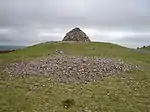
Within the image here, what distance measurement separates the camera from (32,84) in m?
25.1

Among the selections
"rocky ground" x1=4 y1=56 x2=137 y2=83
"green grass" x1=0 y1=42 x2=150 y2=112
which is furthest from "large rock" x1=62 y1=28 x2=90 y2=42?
Result: "green grass" x1=0 y1=42 x2=150 y2=112

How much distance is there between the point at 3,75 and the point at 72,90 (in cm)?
980

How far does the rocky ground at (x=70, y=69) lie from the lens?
28.1 meters

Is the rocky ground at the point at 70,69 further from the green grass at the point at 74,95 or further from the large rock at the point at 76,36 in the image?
the large rock at the point at 76,36

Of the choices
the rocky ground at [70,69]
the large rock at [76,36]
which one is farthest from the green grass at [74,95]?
the large rock at [76,36]

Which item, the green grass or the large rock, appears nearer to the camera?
the green grass

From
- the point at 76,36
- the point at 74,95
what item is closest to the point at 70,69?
the point at 74,95

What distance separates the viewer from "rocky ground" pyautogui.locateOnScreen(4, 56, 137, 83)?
92.1 ft

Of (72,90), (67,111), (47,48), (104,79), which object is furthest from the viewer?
(47,48)

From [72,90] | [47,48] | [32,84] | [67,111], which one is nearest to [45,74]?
[32,84]

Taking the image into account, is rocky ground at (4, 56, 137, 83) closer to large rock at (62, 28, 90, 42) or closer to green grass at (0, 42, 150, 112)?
green grass at (0, 42, 150, 112)

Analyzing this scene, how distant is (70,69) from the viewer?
30.7m

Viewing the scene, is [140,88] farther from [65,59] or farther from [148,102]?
[65,59]

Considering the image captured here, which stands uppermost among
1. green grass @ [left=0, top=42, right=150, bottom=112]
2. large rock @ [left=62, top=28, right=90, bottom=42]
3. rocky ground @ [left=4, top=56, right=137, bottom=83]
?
large rock @ [left=62, top=28, right=90, bottom=42]
